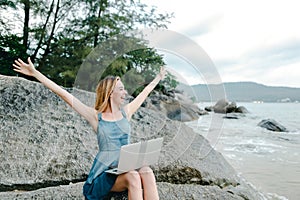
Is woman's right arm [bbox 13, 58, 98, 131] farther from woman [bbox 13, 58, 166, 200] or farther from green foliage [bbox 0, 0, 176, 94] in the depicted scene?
green foliage [bbox 0, 0, 176, 94]

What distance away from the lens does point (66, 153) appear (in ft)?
11.0

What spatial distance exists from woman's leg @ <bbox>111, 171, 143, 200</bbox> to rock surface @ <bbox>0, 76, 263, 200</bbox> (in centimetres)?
76

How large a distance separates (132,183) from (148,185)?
12 cm

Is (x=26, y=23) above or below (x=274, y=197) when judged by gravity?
above

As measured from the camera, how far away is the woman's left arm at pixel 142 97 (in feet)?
8.21

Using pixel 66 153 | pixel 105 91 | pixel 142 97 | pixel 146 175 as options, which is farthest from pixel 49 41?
pixel 146 175

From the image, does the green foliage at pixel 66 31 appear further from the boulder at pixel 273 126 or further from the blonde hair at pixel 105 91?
the boulder at pixel 273 126

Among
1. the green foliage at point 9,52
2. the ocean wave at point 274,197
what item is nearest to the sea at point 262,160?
the ocean wave at point 274,197

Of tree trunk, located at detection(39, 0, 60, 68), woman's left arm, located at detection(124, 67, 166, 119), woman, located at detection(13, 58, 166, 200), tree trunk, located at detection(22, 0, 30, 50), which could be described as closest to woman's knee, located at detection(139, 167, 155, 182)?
woman, located at detection(13, 58, 166, 200)

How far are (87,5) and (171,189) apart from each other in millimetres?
8562

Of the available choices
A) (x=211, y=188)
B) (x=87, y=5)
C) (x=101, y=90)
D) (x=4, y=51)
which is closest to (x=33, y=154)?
(x=101, y=90)

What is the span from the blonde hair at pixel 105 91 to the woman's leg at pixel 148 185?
1.73ft

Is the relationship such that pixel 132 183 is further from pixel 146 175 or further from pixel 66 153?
pixel 66 153

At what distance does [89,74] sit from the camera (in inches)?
107
